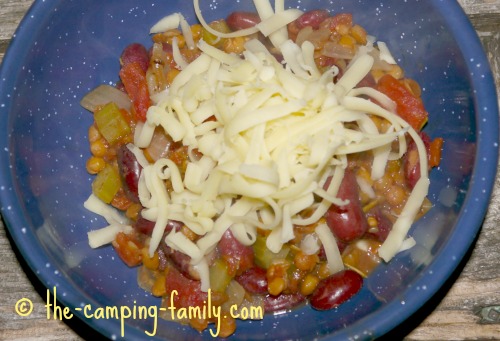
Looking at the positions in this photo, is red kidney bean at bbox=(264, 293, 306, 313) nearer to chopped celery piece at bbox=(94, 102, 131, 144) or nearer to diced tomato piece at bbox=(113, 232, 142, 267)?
diced tomato piece at bbox=(113, 232, 142, 267)

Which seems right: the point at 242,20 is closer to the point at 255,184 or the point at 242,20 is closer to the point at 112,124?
the point at 112,124

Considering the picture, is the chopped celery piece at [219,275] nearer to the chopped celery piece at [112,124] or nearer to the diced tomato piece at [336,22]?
the chopped celery piece at [112,124]

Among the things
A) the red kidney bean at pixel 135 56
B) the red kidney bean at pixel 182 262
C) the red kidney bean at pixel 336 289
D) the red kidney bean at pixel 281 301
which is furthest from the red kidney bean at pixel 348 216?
the red kidney bean at pixel 135 56

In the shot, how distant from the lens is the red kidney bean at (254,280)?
282 cm

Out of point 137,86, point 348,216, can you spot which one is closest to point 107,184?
point 137,86

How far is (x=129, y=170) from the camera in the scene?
2871 millimetres

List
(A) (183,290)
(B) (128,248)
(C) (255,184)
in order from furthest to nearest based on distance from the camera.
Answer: (B) (128,248)
(A) (183,290)
(C) (255,184)

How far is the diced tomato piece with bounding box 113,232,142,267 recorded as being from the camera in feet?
9.70

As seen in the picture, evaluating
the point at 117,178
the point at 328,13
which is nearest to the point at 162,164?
the point at 117,178

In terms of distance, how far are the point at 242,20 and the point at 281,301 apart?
Answer: 116cm

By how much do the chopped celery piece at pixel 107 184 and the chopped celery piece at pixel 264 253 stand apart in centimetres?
64

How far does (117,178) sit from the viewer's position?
3021 millimetres

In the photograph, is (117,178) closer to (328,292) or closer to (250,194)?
(250,194)

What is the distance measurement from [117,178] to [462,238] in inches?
53.8
